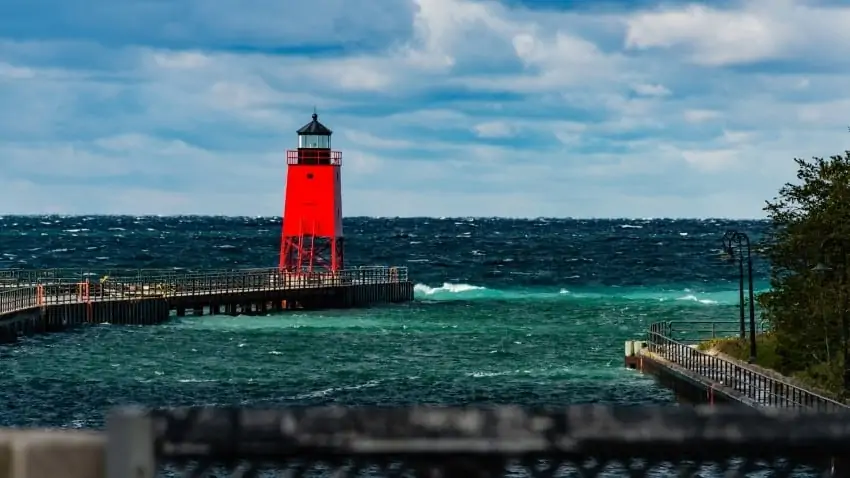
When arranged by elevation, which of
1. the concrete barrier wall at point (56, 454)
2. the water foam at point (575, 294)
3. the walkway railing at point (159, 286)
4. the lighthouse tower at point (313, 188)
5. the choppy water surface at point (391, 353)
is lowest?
the choppy water surface at point (391, 353)

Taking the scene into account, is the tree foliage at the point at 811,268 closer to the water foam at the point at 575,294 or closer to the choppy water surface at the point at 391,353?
the choppy water surface at the point at 391,353

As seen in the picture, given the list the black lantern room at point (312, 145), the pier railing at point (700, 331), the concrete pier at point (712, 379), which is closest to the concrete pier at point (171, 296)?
the black lantern room at point (312, 145)

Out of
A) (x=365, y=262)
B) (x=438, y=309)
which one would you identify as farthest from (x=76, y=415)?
(x=365, y=262)

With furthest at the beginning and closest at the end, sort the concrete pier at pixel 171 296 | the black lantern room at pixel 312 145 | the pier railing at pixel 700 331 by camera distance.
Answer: the black lantern room at pixel 312 145, the concrete pier at pixel 171 296, the pier railing at pixel 700 331

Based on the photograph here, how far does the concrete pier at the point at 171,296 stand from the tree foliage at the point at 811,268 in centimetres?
2976

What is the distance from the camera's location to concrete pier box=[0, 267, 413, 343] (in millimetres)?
60906

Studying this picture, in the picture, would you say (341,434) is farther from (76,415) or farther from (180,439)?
(76,415)

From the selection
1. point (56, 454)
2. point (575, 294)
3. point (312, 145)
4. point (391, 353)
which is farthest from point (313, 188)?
point (56, 454)

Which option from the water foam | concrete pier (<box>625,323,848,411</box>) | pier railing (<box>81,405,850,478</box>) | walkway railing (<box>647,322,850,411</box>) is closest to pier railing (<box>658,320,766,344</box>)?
walkway railing (<box>647,322,850,411</box>)

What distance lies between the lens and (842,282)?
114 ft

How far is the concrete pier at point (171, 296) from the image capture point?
60.9m

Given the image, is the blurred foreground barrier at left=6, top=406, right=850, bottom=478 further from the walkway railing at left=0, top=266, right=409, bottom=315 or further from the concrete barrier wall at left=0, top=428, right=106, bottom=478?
the walkway railing at left=0, top=266, right=409, bottom=315

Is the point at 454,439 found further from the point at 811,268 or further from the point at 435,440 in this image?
the point at 811,268

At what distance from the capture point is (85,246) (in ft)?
561
